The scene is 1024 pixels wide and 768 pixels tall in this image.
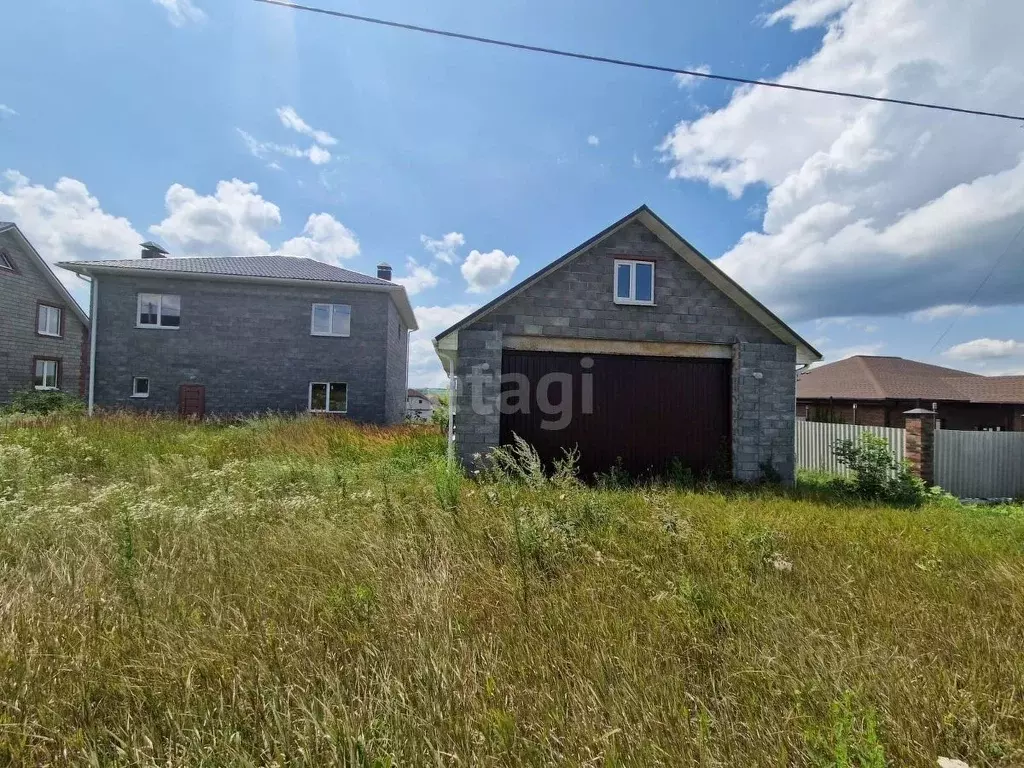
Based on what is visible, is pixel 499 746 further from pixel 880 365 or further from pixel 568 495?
pixel 880 365

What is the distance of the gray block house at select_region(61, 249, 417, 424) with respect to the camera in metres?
14.8

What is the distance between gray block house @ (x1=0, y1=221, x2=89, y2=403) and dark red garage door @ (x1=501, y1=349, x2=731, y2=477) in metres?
22.9

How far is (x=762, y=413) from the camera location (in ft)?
26.2

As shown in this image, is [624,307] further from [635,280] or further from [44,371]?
[44,371]

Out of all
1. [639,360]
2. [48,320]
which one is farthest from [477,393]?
[48,320]

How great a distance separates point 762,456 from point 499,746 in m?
8.06

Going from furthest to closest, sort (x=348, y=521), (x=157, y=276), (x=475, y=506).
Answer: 1. (x=157, y=276)
2. (x=475, y=506)
3. (x=348, y=521)

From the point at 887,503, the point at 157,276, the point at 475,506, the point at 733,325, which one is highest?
the point at 157,276

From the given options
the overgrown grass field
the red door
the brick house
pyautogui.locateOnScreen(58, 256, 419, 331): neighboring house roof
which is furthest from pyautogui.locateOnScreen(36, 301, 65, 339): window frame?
the brick house

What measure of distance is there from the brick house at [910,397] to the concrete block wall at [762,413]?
40.4ft

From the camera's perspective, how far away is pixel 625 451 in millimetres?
7945

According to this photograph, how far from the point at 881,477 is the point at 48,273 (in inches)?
1267

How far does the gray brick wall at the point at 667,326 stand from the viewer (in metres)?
7.76

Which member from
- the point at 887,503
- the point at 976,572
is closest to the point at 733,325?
the point at 887,503
